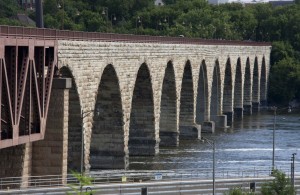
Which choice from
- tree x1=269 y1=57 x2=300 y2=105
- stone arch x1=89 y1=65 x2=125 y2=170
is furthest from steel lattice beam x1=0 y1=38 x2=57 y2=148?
tree x1=269 y1=57 x2=300 y2=105

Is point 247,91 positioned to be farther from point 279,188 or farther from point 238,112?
point 279,188

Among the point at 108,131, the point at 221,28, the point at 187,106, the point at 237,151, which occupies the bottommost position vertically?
the point at 237,151

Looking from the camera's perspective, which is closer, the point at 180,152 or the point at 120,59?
the point at 120,59

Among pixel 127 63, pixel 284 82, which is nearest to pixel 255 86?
pixel 284 82

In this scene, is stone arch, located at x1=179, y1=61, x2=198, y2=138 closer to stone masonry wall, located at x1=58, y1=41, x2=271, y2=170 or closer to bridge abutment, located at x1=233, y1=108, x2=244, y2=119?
stone masonry wall, located at x1=58, y1=41, x2=271, y2=170

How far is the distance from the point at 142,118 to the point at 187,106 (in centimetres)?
1728

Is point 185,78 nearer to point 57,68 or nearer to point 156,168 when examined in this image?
point 156,168

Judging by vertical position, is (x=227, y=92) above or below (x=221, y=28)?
below

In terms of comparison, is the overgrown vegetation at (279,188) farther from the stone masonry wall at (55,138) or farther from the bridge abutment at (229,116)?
the bridge abutment at (229,116)

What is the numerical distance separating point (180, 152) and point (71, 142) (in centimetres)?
2354

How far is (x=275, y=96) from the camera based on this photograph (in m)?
162

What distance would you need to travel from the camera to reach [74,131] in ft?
228

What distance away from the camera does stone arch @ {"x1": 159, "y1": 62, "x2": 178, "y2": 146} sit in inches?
3871

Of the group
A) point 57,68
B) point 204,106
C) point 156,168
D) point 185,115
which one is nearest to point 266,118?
point 204,106
